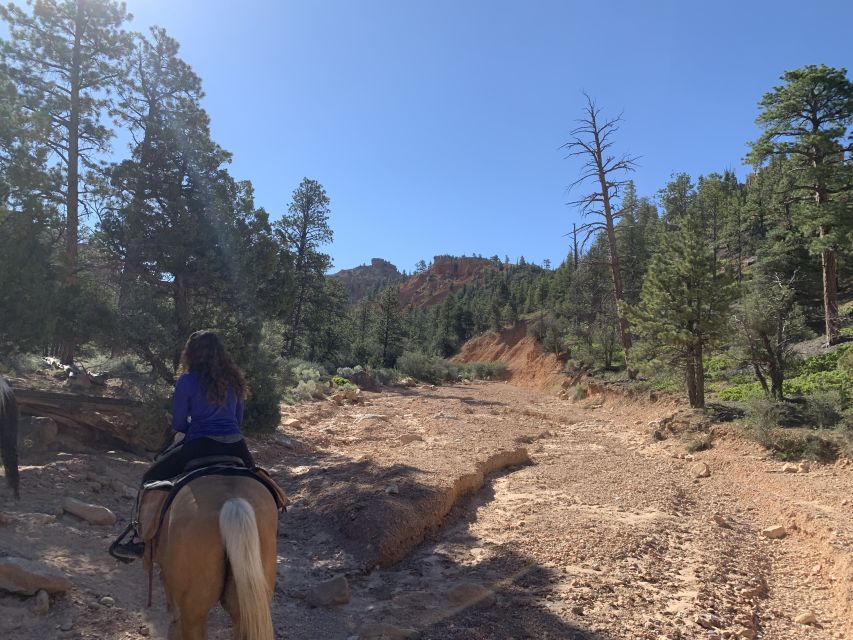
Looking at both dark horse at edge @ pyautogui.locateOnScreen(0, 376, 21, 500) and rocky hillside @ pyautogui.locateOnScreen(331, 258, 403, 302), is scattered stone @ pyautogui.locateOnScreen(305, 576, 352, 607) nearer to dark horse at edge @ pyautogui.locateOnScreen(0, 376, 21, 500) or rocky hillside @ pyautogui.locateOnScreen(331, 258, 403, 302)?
dark horse at edge @ pyautogui.locateOnScreen(0, 376, 21, 500)

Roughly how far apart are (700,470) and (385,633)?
7.81m

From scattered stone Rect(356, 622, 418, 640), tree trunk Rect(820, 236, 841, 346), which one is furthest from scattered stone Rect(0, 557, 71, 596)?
tree trunk Rect(820, 236, 841, 346)

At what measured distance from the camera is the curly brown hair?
397 cm

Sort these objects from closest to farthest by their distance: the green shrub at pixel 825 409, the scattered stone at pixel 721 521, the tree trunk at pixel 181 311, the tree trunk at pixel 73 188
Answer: the scattered stone at pixel 721 521
the tree trunk at pixel 73 188
the tree trunk at pixel 181 311
the green shrub at pixel 825 409

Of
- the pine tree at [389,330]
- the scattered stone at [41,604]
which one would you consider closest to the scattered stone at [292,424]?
the scattered stone at [41,604]

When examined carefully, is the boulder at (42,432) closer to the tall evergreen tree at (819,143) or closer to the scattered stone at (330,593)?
the scattered stone at (330,593)

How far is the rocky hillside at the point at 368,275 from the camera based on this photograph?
502ft

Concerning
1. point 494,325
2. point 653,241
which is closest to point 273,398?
point 653,241

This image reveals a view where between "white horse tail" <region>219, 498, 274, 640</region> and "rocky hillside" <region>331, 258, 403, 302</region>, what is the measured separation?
142 meters

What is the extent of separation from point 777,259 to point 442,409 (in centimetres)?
1914

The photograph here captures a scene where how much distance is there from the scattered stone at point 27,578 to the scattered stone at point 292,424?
10.1 metres

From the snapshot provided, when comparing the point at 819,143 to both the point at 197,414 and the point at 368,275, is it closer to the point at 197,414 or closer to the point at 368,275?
the point at 197,414

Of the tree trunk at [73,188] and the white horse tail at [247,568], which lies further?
the tree trunk at [73,188]

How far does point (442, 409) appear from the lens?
20.2 m
